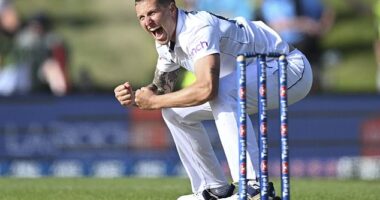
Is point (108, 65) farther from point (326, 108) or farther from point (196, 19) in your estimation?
point (196, 19)

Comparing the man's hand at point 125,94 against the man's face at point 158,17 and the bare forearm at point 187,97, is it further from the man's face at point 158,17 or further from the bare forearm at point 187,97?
the man's face at point 158,17

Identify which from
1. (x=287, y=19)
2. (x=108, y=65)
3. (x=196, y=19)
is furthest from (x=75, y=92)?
(x=196, y=19)

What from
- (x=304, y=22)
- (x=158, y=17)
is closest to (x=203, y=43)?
(x=158, y=17)

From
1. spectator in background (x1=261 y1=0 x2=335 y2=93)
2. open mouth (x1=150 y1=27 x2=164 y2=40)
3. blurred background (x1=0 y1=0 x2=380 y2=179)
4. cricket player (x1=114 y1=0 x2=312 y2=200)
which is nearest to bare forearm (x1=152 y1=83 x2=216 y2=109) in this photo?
cricket player (x1=114 y1=0 x2=312 y2=200)

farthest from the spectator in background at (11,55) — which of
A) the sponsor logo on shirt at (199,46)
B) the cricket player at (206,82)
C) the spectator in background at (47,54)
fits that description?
the sponsor logo on shirt at (199,46)

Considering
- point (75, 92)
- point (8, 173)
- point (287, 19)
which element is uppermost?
point (287, 19)

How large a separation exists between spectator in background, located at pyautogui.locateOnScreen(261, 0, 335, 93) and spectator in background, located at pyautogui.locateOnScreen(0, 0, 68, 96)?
9.99ft

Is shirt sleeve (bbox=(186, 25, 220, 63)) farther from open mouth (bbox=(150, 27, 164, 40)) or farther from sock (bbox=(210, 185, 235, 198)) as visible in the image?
sock (bbox=(210, 185, 235, 198))

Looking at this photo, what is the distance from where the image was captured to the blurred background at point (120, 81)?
15.3 meters

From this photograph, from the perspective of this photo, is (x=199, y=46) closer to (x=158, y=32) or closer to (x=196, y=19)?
(x=196, y=19)

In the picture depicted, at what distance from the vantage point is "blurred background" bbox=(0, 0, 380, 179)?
1527 centimetres

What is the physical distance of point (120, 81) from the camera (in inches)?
659

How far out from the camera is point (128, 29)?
16859 mm

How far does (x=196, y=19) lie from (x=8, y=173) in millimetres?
8764
